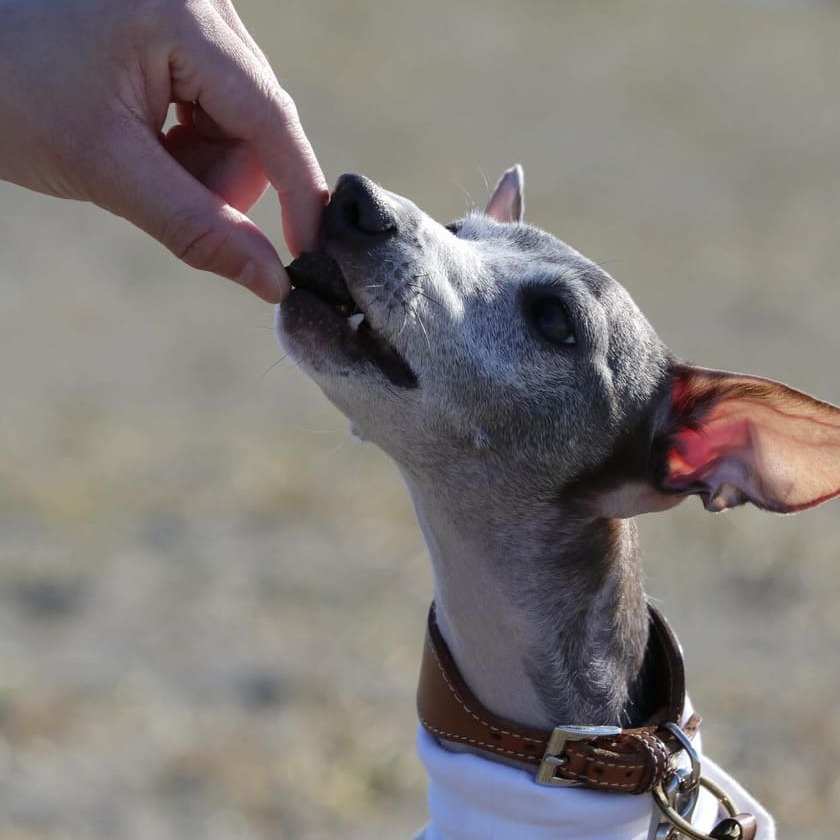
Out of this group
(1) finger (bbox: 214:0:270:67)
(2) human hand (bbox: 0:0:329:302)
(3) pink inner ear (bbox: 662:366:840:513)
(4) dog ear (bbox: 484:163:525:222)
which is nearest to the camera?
(2) human hand (bbox: 0:0:329:302)

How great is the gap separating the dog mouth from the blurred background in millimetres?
447

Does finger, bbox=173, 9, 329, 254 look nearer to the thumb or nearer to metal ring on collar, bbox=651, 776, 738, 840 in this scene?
the thumb

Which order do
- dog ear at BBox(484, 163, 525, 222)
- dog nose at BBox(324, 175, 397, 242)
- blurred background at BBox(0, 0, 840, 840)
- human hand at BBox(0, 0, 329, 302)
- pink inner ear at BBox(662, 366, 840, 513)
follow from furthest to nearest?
blurred background at BBox(0, 0, 840, 840) → dog ear at BBox(484, 163, 525, 222) → pink inner ear at BBox(662, 366, 840, 513) → dog nose at BBox(324, 175, 397, 242) → human hand at BBox(0, 0, 329, 302)

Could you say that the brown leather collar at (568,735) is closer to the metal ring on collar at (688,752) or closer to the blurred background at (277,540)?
the metal ring on collar at (688,752)

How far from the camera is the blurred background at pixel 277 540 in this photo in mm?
5047

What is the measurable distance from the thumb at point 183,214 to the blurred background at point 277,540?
2.06 ft

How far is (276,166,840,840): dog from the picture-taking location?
2854mm

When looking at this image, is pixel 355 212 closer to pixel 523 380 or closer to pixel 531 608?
pixel 523 380

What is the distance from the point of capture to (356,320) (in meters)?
2.88

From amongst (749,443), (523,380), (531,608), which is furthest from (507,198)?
(531,608)

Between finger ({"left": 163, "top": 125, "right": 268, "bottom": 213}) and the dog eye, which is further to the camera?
the dog eye

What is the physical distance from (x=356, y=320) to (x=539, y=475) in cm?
58

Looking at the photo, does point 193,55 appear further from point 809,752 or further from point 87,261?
point 87,261

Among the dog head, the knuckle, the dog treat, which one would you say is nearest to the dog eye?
the dog head
